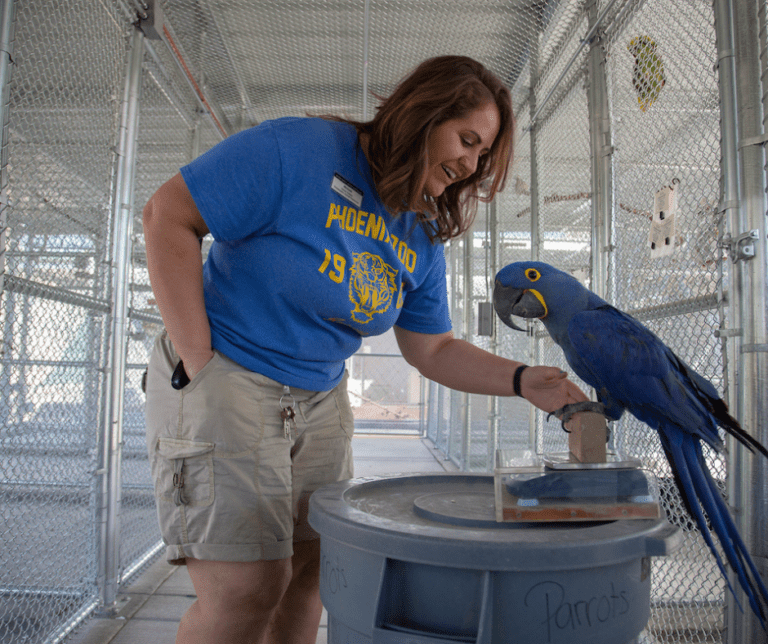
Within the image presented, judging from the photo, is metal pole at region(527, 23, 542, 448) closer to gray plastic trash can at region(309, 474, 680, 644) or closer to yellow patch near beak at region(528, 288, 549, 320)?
yellow patch near beak at region(528, 288, 549, 320)

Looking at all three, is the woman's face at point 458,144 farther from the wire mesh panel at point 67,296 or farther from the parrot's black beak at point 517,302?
the wire mesh panel at point 67,296

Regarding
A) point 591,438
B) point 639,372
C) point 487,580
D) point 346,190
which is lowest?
point 487,580

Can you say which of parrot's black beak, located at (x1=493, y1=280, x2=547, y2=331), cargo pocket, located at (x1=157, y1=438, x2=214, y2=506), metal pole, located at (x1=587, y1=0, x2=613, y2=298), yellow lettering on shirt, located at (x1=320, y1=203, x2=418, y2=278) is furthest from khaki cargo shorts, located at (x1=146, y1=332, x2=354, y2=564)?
metal pole, located at (x1=587, y1=0, x2=613, y2=298)

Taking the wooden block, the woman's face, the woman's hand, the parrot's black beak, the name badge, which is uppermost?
the woman's face

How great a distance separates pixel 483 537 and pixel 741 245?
41.3 inches

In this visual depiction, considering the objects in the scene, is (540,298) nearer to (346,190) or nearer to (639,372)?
(639,372)

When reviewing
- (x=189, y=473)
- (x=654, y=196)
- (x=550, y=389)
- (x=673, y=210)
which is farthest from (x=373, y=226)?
(x=654, y=196)

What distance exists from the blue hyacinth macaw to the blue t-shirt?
0.45 meters

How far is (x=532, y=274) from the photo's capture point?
55.1 inches

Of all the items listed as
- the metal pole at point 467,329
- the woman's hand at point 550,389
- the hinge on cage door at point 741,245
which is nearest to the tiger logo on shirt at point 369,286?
the woman's hand at point 550,389

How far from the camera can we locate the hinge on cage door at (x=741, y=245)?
1.26 metres

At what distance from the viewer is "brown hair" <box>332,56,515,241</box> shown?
111 cm

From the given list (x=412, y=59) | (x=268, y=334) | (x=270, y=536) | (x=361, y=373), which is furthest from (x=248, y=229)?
(x=361, y=373)

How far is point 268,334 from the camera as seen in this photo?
112 cm
